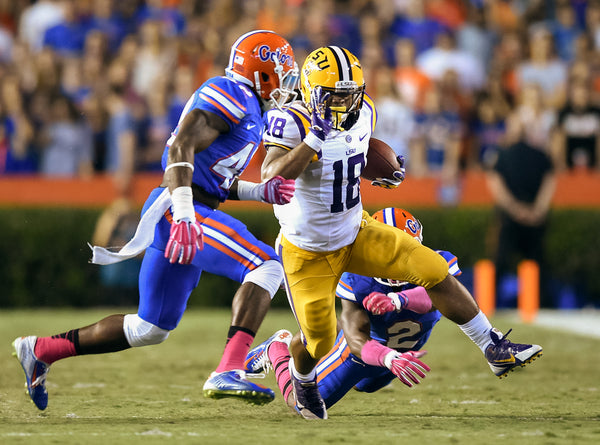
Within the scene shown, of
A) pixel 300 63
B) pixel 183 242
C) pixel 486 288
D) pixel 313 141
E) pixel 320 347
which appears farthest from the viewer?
pixel 300 63

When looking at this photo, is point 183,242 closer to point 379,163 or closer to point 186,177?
point 186,177

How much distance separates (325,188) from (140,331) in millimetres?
1045

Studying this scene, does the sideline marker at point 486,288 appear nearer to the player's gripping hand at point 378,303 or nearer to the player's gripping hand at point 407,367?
the player's gripping hand at point 378,303

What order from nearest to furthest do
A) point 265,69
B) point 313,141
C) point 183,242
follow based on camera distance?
Result: point 183,242 → point 313,141 → point 265,69

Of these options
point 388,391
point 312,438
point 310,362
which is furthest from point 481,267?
point 312,438

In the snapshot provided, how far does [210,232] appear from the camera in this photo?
450 centimetres

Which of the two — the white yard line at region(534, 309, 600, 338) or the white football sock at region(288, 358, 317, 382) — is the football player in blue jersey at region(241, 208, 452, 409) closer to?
the white football sock at region(288, 358, 317, 382)

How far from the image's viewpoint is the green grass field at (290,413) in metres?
4.01

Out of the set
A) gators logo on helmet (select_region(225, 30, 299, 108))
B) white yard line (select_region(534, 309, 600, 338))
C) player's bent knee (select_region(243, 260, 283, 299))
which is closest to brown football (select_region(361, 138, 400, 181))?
gators logo on helmet (select_region(225, 30, 299, 108))

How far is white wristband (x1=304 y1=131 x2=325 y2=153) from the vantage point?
437cm

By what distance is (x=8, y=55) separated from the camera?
11422 mm

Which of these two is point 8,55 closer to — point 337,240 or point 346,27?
point 346,27

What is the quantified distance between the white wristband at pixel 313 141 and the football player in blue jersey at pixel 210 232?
0.62 ft

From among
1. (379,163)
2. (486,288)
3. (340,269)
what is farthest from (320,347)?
(486,288)
